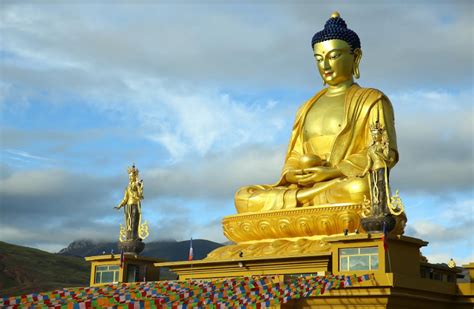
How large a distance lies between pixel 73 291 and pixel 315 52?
1065 cm

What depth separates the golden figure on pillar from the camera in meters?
15.5

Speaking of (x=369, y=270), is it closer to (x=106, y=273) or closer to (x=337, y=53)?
(x=106, y=273)

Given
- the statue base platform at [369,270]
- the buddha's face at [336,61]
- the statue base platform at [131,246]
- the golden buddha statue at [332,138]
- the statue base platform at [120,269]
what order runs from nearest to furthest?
1. the statue base platform at [369,270]
2. the golden buddha statue at [332,138]
3. the statue base platform at [120,269]
4. the statue base platform at [131,246]
5. the buddha's face at [336,61]

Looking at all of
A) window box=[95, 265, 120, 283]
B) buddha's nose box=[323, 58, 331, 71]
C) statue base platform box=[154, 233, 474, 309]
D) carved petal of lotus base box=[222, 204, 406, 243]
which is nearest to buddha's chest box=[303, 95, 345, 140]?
buddha's nose box=[323, 58, 331, 71]

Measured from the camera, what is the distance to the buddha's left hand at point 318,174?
675 inches

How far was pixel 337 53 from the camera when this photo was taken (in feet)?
63.7

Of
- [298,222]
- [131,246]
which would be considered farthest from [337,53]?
[131,246]

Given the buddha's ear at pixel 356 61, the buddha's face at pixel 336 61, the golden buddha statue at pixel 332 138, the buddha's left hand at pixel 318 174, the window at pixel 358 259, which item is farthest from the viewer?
the buddha's ear at pixel 356 61

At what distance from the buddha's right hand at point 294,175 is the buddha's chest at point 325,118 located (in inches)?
61.1

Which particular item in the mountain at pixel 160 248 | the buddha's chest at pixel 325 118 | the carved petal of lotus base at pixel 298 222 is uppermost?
the mountain at pixel 160 248

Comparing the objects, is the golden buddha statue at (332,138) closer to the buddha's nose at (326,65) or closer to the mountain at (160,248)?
the buddha's nose at (326,65)

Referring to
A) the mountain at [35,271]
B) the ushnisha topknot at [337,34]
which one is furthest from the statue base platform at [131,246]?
the mountain at [35,271]

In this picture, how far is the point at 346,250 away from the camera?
13461 millimetres

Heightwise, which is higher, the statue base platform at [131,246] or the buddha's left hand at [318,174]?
the buddha's left hand at [318,174]
